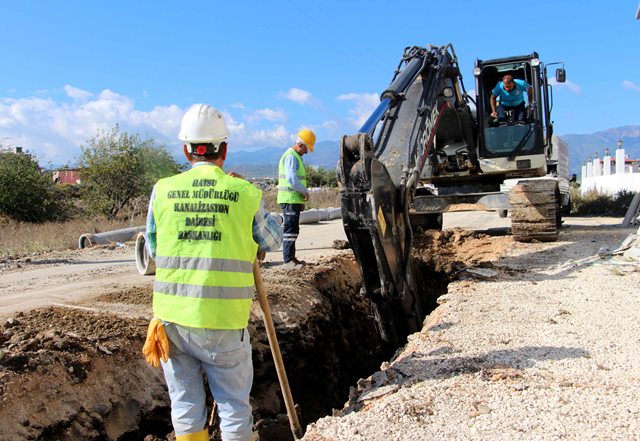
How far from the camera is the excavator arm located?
5.26 m

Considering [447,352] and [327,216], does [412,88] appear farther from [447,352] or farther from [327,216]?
[327,216]

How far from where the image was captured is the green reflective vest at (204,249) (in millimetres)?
2818

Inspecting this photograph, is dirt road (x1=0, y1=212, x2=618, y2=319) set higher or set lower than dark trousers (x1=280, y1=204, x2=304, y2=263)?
lower

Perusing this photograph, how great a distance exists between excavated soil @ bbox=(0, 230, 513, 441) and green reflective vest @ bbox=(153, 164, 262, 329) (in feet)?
5.25

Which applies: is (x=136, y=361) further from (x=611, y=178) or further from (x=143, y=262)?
(x=611, y=178)

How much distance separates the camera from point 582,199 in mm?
23219

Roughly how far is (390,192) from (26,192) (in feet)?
59.6

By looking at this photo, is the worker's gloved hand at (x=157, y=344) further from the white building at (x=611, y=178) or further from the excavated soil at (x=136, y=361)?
the white building at (x=611, y=178)

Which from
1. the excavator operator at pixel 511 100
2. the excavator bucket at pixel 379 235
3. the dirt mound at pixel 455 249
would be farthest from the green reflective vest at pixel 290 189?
the excavator operator at pixel 511 100

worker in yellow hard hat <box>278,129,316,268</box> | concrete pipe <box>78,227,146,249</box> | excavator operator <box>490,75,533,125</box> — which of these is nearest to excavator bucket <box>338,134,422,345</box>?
worker in yellow hard hat <box>278,129,316,268</box>

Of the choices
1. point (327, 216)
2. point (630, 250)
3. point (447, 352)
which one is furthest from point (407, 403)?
point (327, 216)

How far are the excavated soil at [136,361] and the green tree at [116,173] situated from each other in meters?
14.7

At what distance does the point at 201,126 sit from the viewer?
9.68 ft

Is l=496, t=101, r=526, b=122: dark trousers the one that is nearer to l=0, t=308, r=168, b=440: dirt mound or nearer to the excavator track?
the excavator track
